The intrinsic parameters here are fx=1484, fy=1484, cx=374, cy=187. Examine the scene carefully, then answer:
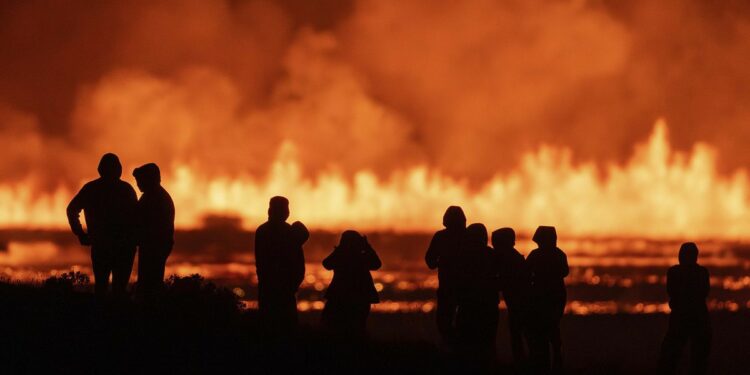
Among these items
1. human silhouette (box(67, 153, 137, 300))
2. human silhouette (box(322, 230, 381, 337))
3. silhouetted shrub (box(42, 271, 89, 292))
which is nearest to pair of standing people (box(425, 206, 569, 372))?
human silhouette (box(322, 230, 381, 337))

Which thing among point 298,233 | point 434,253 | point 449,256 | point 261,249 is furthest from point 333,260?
point 449,256

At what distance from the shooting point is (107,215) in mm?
22844

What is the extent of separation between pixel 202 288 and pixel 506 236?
16.2 ft

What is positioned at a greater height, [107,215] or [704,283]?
[107,215]

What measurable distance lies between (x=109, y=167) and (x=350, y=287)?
4.13m

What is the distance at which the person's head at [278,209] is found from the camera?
71.7 feet

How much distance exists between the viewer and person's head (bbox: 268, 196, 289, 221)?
21.8m

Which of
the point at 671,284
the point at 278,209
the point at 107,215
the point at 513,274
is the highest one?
the point at 107,215

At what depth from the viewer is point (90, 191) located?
900 inches

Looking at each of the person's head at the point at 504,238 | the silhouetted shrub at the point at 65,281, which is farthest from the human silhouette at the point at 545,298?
the silhouetted shrub at the point at 65,281

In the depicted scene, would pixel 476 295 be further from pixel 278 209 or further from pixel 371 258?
pixel 278 209

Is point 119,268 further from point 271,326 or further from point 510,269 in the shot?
point 510,269

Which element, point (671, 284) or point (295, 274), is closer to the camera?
point (671, 284)

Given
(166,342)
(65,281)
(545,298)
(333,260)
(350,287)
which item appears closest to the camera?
(166,342)
